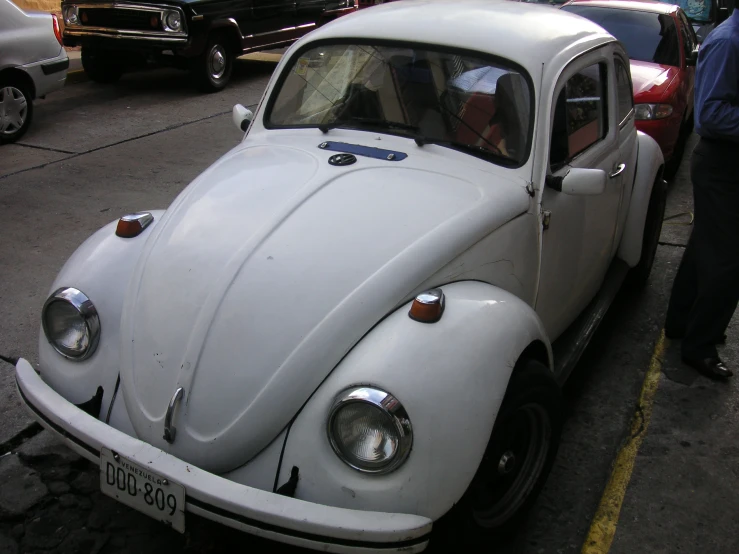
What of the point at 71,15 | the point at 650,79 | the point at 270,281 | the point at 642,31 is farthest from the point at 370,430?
the point at 71,15

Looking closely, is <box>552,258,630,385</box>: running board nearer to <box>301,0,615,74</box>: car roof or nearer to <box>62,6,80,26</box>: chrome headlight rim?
<box>301,0,615,74</box>: car roof

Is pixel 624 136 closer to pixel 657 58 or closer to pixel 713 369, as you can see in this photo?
pixel 713 369

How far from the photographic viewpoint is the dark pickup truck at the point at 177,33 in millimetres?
9734

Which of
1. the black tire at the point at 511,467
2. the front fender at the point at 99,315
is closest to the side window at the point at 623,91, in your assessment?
the black tire at the point at 511,467

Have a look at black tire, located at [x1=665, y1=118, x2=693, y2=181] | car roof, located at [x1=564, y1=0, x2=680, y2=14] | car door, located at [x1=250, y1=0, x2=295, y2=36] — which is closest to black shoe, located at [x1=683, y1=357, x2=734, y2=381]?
black tire, located at [x1=665, y1=118, x2=693, y2=181]

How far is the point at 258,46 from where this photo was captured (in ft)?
36.1

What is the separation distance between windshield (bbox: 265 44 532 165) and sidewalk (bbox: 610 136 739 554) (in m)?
1.51

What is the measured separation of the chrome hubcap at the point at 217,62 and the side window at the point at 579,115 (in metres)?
7.27

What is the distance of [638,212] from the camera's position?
461 centimetres

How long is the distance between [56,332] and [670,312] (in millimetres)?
3337

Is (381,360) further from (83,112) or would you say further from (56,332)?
(83,112)

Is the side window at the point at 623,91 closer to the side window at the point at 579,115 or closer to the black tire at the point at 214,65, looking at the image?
the side window at the point at 579,115

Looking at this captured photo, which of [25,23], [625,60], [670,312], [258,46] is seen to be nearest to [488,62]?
[625,60]

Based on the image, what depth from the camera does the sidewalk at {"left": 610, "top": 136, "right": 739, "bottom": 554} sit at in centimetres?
307
